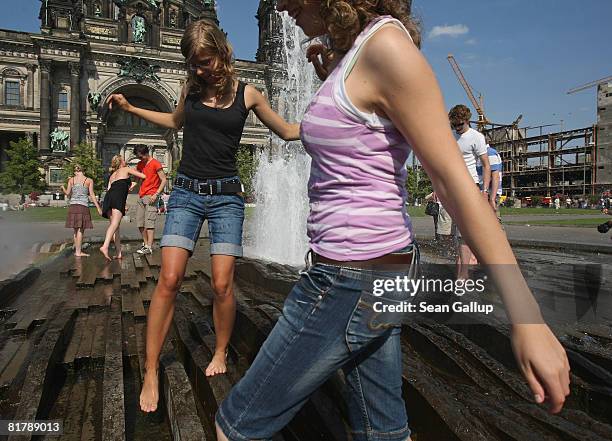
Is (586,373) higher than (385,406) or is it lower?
lower

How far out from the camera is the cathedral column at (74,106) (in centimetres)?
4797

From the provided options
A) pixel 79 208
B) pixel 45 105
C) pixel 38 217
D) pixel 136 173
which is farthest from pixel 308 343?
pixel 45 105

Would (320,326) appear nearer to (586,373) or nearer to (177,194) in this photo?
(177,194)

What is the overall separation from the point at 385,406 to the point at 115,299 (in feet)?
13.3

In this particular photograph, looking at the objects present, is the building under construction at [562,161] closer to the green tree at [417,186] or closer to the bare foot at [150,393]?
the green tree at [417,186]

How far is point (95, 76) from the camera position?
169ft

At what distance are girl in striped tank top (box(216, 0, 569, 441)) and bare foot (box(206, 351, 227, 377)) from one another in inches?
52.7

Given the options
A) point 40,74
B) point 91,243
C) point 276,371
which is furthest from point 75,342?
point 40,74

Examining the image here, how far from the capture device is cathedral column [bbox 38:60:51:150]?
4725 centimetres

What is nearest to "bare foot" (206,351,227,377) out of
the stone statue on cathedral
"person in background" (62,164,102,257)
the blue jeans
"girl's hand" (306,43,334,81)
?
the blue jeans

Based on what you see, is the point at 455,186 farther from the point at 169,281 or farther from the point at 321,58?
the point at 169,281

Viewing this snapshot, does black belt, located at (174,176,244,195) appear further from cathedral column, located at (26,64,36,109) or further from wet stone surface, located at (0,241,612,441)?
cathedral column, located at (26,64,36,109)

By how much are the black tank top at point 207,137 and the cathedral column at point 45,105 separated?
51.7 meters

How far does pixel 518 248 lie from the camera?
907 cm
